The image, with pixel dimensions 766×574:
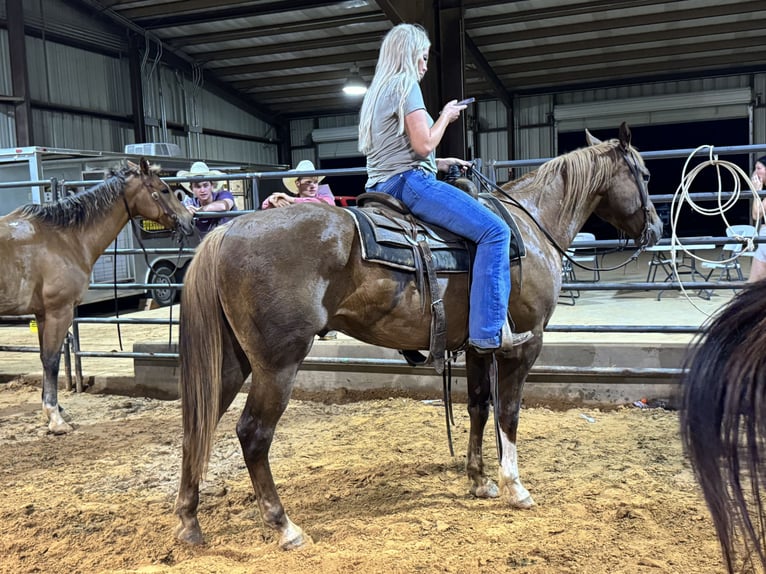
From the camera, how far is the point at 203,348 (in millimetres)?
2467

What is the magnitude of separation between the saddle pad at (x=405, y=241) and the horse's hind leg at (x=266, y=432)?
2.00 feet

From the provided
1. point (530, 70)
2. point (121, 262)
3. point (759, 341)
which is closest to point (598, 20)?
point (530, 70)

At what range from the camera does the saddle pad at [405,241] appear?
8.36 feet

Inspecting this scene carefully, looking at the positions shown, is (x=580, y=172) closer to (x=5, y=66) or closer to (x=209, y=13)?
(x=209, y=13)

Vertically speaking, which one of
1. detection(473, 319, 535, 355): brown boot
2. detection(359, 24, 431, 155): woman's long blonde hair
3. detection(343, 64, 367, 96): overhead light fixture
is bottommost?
detection(473, 319, 535, 355): brown boot

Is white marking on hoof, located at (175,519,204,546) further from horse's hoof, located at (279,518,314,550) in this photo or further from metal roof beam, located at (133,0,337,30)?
metal roof beam, located at (133,0,337,30)

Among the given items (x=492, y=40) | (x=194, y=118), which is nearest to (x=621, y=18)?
(x=492, y=40)

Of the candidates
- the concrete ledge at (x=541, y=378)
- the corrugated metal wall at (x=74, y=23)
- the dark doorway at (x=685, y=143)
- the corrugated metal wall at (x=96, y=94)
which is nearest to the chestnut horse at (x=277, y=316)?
the concrete ledge at (x=541, y=378)

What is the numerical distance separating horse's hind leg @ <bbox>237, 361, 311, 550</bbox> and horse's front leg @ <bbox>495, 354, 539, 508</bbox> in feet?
3.37

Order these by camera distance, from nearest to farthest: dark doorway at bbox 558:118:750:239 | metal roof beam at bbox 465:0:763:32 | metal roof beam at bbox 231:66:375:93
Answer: metal roof beam at bbox 465:0:763:32 → metal roof beam at bbox 231:66:375:93 → dark doorway at bbox 558:118:750:239

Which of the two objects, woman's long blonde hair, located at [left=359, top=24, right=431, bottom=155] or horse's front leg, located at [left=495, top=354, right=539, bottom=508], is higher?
woman's long blonde hair, located at [left=359, top=24, right=431, bottom=155]

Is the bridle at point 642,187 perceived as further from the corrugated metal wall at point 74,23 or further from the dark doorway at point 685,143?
the dark doorway at point 685,143

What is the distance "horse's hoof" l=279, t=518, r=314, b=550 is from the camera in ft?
8.05

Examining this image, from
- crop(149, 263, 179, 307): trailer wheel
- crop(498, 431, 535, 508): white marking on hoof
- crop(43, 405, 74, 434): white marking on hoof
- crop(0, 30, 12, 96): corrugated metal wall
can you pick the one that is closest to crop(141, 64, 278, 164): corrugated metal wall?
crop(0, 30, 12, 96): corrugated metal wall
